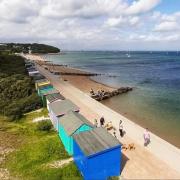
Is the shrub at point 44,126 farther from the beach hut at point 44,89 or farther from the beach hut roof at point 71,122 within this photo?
the beach hut at point 44,89

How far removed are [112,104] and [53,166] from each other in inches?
828

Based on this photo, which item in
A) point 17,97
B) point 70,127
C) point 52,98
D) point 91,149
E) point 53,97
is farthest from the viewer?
point 17,97

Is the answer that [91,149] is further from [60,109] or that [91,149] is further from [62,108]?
[62,108]

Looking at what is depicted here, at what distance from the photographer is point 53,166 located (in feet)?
50.8

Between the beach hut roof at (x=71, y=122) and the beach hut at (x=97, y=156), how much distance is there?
5.79ft

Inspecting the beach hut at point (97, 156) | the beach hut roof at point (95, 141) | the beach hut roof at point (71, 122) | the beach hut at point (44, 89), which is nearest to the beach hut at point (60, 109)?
the beach hut roof at point (71, 122)

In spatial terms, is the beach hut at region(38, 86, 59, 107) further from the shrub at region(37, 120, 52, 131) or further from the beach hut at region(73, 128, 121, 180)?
the beach hut at region(73, 128, 121, 180)

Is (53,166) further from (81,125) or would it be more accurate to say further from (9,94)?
(9,94)

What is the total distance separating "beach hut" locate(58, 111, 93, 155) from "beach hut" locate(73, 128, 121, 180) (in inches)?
61.2

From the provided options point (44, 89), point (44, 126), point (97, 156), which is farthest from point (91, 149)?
point (44, 89)

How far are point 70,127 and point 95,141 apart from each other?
3420 mm

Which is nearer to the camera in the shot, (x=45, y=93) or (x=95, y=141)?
(x=95, y=141)

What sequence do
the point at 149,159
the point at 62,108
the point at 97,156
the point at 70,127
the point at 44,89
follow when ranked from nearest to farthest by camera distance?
the point at 97,156 < the point at 149,159 < the point at 70,127 < the point at 62,108 < the point at 44,89

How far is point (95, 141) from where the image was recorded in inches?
549
